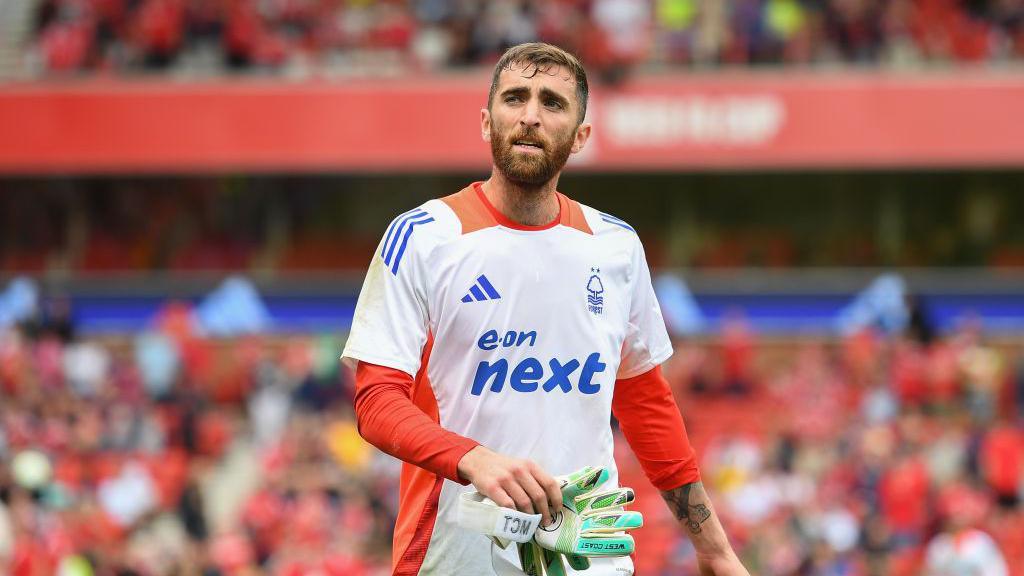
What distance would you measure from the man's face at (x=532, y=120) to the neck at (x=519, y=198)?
5cm

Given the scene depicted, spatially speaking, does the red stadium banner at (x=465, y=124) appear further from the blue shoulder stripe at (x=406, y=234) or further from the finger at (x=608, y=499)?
the finger at (x=608, y=499)

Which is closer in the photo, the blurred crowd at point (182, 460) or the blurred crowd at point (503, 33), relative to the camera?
the blurred crowd at point (182, 460)

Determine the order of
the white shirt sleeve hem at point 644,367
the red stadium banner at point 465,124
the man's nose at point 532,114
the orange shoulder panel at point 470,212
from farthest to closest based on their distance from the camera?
the red stadium banner at point 465,124 < the white shirt sleeve hem at point 644,367 < the orange shoulder panel at point 470,212 < the man's nose at point 532,114

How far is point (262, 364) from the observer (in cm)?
1731

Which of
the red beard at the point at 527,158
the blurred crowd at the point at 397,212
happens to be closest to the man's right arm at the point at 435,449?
the red beard at the point at 527,158

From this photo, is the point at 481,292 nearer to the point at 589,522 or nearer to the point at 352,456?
the point at 589,522

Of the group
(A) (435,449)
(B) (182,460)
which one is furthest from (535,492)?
(B) (182,460)

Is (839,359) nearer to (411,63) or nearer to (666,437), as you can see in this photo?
(411,63)

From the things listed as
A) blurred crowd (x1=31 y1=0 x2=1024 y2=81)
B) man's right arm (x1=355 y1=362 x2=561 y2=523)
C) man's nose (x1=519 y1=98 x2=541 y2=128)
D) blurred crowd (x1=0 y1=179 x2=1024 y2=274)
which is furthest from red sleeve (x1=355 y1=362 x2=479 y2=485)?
blurred crowd (x1=0 y1=179 x2=1024 y2=274)

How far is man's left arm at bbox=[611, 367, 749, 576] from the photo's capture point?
3938 mm

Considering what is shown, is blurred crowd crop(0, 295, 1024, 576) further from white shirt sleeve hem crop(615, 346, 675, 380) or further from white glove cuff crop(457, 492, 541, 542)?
white glove cuff crop(457, 492, 541, 542)

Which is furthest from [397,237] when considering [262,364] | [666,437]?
[262,364]

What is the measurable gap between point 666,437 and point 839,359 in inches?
538

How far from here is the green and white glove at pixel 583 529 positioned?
337cm
